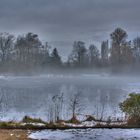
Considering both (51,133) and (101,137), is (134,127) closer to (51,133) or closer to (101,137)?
(101,137)

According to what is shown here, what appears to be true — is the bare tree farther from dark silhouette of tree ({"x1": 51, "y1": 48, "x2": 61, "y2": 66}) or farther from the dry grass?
dark silhouette of tree ({"x1": 51, "y1": 48, "x2": 61, "y2": 66})

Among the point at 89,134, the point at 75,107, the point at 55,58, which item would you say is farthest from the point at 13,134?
the point at 55,58

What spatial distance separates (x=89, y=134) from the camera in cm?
1085

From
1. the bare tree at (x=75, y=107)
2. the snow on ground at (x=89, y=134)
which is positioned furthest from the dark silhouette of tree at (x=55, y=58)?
the snow on ground at (x=89, y=134)

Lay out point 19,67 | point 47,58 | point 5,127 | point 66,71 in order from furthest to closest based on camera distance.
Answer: point 47,58
point 66,71
point 19,67
point 5,127

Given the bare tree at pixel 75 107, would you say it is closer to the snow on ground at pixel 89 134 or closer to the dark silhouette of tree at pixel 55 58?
the snow on ground at pixel 89 134

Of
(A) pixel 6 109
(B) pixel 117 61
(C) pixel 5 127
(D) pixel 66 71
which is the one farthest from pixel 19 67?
(C) pixel 5 127

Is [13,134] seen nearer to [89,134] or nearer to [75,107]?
[89,134]

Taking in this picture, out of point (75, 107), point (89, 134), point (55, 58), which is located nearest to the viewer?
point (89, 134)

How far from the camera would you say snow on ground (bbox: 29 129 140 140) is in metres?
10.3

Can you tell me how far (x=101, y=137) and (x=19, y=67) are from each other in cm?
7018

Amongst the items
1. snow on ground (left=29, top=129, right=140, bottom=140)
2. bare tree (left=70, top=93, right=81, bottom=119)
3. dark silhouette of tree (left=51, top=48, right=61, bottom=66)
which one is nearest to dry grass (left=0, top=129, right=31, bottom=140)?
snow on ground (left=29, top=129, right=140, bottom=140)

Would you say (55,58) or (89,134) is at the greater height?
(55,58)

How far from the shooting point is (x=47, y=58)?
313 feet
